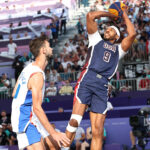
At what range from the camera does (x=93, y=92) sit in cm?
552

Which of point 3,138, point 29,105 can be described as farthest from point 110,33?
point 3,138

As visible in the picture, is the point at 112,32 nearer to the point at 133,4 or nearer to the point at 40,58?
the point at 40,58

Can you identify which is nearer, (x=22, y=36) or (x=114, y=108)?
(x=114, y=108)

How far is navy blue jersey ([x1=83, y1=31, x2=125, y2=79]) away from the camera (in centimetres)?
551

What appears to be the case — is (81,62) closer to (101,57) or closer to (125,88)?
(125,88)

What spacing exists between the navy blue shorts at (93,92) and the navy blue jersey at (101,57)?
0.33 feet

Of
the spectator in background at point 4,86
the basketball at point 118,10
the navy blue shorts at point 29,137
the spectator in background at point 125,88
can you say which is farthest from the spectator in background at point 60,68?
the navy blue shorts at point 29,137

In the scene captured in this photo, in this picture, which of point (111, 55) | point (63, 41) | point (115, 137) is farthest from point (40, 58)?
point (63, 41)

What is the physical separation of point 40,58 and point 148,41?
10886 mm

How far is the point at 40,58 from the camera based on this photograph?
180 inches

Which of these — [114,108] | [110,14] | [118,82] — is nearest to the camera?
[110,14]

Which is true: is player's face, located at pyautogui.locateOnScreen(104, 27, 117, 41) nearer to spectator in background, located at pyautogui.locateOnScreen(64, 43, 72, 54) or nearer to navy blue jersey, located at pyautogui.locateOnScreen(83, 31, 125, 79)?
navy blue jersey, located at pyautogui.locateOnScreen(83, 31, 125, 79)

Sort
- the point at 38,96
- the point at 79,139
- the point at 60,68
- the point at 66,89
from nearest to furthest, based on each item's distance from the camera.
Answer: the point at 38,96, the point at 79,139, the point at 66,89, the point at 60,68

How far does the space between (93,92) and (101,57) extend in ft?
1.83
